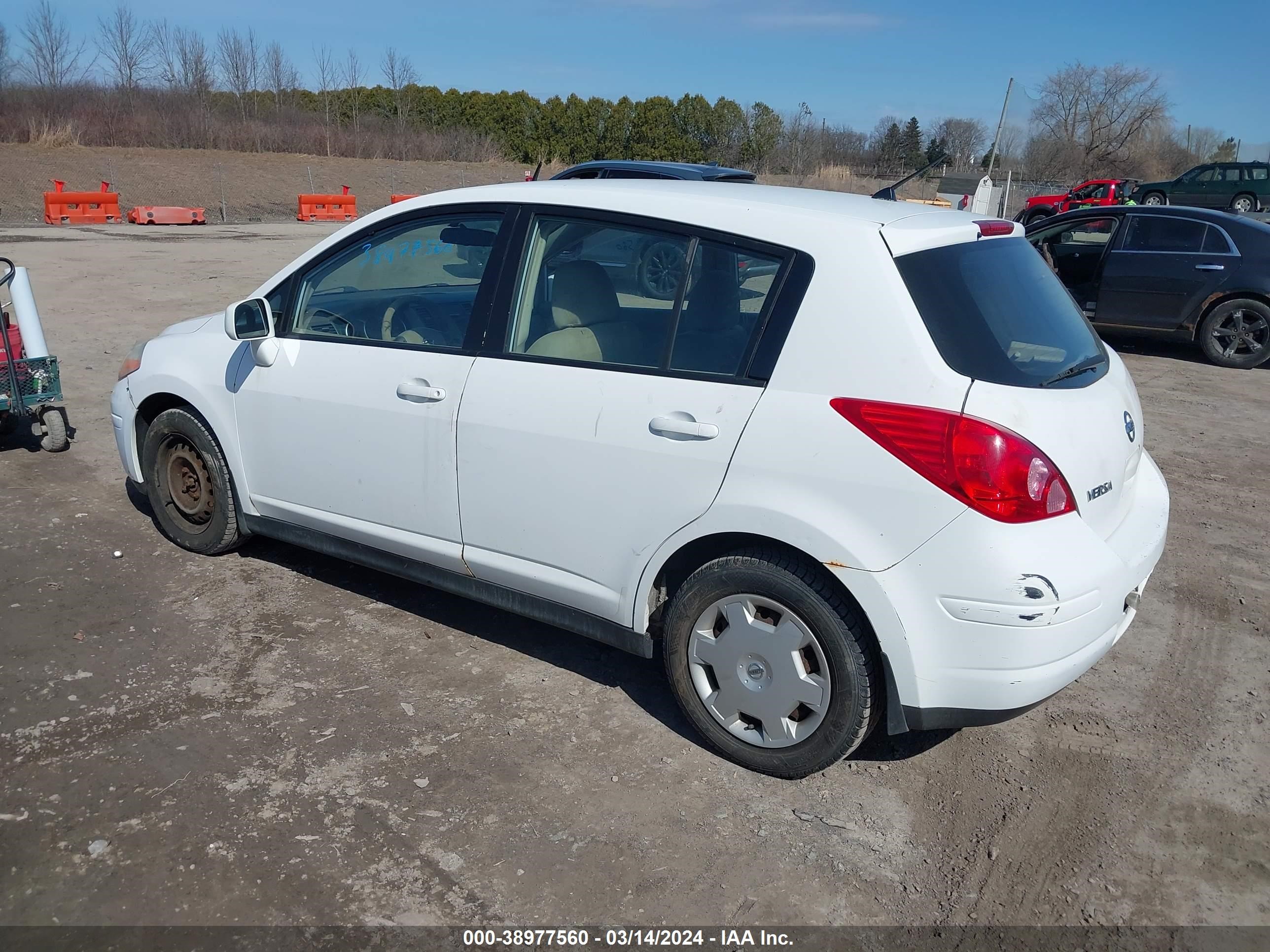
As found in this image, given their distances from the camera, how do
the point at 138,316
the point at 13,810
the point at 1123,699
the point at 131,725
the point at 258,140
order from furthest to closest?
the point at 258,140 < the point at 138,316 < the point at 1123,699 < the point at 131,725 < the point at 13,810

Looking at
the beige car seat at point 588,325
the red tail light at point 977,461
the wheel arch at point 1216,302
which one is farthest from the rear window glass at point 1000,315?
the wheel arch at point 1216,302

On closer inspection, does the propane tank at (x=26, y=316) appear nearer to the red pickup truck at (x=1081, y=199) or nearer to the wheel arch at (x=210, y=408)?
the wheel arch at (x=210, y=408)

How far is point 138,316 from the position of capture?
38.5ft

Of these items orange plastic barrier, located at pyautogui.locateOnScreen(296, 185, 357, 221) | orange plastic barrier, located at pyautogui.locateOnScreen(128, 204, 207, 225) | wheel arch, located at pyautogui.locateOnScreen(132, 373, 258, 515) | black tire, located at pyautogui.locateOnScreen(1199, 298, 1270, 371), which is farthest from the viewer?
orange plastic barrier, located at pyautogui.locateOnScreen(296, 185, 357, 221)

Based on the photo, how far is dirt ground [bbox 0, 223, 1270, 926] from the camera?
9.14 ft

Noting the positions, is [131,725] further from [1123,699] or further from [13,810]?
[1123,699]

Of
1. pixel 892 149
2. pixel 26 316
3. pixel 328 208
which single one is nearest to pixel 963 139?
pixel 892 149

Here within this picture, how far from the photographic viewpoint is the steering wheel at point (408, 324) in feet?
13.0

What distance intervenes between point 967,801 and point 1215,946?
31.2 inches

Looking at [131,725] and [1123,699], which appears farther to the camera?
[1123,699]

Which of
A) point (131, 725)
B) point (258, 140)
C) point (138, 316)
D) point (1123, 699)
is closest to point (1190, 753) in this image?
point (1123, 699)

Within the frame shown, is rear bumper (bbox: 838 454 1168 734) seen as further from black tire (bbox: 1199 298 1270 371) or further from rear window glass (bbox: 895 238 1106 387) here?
black tire (bbox: 1199 298 1270 371)

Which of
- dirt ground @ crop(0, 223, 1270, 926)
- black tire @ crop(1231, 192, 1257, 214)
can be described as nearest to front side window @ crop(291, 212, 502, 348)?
dirt ground @ crop(0, 223, 1270, 926)

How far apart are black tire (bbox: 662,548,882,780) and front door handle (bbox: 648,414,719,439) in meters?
0.40
